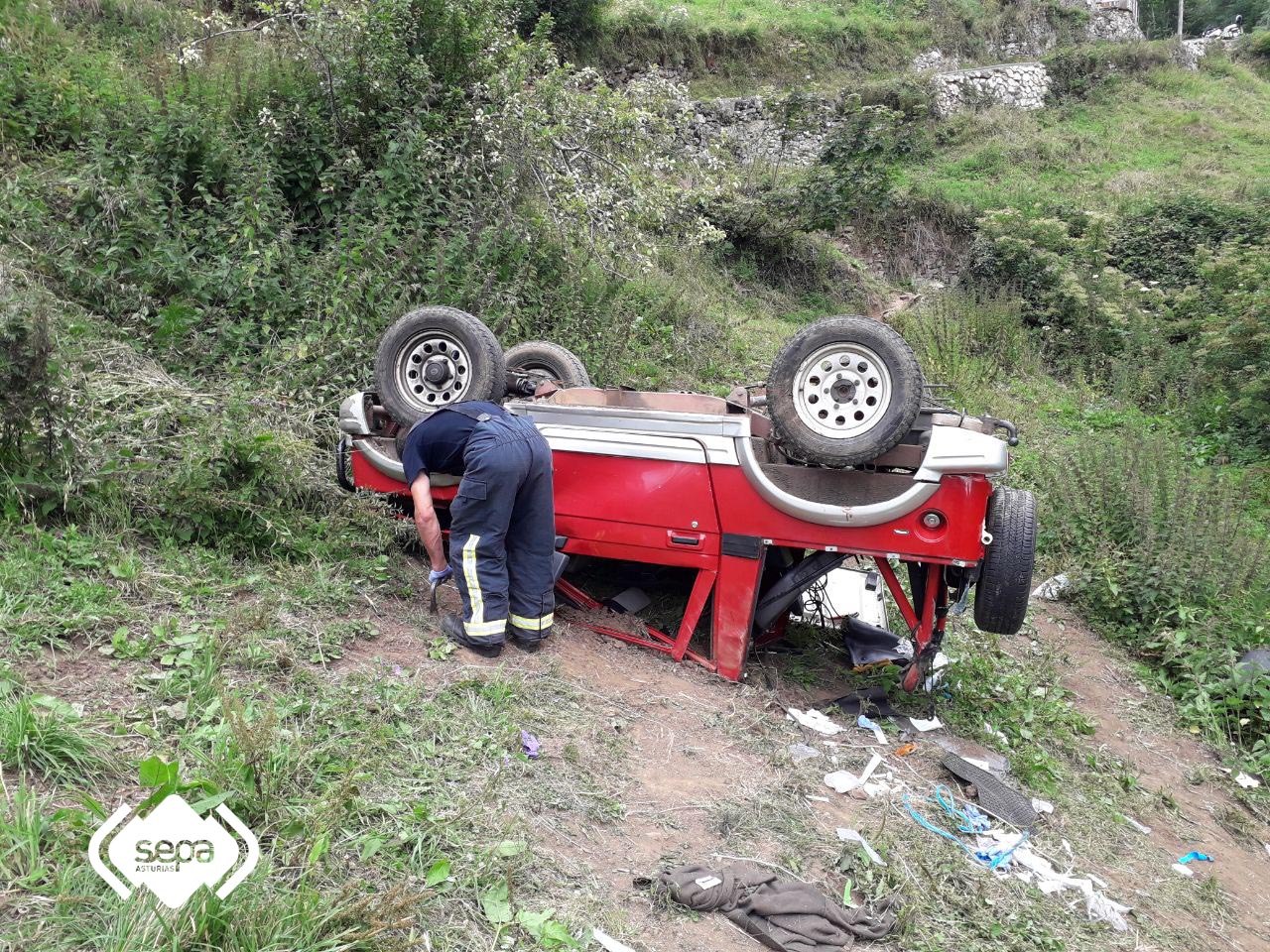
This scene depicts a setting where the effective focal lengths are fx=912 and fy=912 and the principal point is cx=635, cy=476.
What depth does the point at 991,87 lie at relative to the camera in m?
24.0

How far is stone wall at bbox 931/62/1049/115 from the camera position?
23.3 m

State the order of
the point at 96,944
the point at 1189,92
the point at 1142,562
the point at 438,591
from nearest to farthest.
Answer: the point at 96,944 < the point at 438,591 < the point at 1142,562 < the point at 1189,92

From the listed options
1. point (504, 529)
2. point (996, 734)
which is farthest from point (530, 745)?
point (996, 734)

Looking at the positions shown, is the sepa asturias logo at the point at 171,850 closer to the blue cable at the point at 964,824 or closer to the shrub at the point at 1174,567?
the blue cable at the point at 964,824

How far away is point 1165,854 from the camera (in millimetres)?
4137

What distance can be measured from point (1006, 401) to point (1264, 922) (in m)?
8.06

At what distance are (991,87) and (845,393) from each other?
2362 centimetres

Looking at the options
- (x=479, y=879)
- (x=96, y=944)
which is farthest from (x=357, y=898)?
(x=96, y=944)

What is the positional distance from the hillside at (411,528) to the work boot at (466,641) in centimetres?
14

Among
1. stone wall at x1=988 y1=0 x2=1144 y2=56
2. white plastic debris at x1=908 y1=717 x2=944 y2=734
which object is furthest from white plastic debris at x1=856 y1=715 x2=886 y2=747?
stone wall at x1=988 y1=0 x2=1144 y2=56

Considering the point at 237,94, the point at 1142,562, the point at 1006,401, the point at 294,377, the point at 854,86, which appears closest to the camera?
the point at 294,377

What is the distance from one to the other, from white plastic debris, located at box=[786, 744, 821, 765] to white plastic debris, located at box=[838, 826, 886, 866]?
0.55 metres

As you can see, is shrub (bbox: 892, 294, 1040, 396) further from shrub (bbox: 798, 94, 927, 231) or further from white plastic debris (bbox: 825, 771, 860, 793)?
white plastic debris (bbox: 825, 771, 860, 793)

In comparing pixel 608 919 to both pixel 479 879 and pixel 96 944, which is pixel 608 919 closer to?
pixel 479 879
